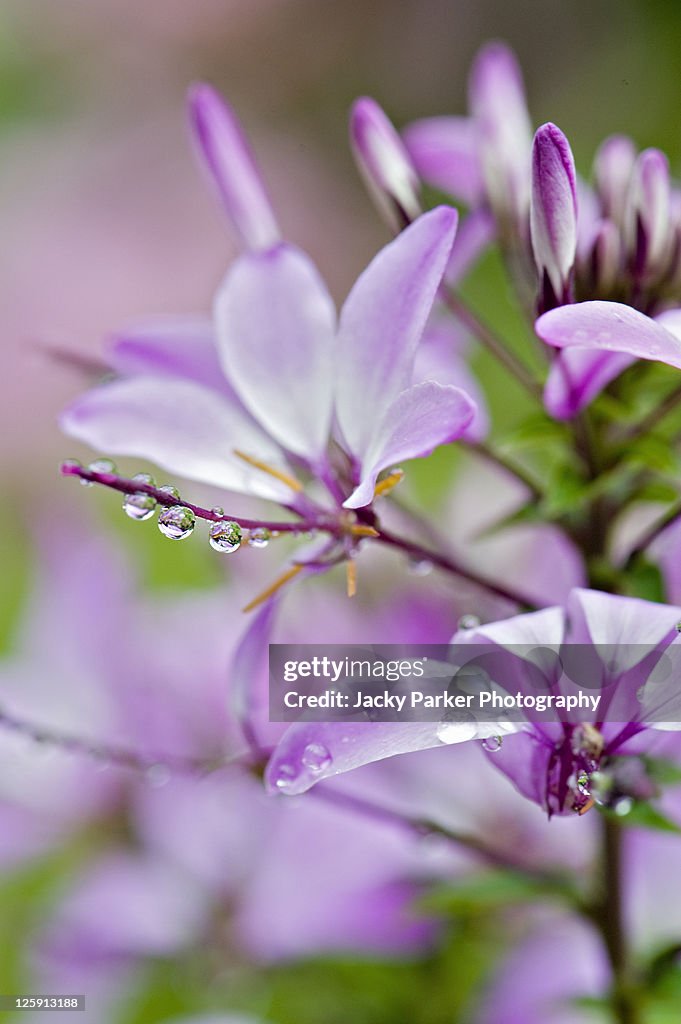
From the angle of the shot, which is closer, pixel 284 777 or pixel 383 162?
pixel 284 777

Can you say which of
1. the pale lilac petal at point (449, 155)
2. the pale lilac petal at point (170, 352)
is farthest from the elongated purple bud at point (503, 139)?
the pale lilac petal at point (170, 352)

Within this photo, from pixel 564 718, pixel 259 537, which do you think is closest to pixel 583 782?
pixel 564 718

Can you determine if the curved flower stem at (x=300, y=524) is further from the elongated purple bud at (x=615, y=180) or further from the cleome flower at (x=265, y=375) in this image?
the elongated purple bud at (x=615, y=180)

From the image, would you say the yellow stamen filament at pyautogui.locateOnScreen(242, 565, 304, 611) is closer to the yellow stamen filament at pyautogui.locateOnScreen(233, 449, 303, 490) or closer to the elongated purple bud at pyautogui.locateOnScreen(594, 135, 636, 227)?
the yellow stamen filament at pyautogui.locateOnScreen(233, 449, 303, 490)

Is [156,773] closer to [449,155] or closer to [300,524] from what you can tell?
[300,524]

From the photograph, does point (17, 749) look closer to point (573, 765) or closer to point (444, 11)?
point (573, 765)
